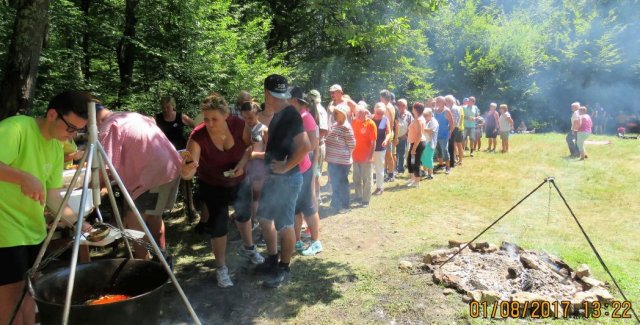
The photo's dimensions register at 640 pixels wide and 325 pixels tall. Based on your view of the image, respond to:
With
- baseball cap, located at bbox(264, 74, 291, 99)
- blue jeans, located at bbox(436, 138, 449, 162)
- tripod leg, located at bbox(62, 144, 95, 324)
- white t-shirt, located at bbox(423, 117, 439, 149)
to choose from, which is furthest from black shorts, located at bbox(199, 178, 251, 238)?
blue jeans, located at bbox(436, 138, 449, 162)

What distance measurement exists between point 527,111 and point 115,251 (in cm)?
2658

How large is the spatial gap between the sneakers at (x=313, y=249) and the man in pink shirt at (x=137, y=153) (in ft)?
6.06

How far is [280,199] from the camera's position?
13.8ft

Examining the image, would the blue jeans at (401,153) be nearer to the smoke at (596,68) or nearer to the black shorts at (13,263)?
the black shorts at (13,263)

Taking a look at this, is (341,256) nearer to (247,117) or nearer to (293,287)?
(293,287)

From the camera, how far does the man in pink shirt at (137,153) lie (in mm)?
3633

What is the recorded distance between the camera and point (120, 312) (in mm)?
2018

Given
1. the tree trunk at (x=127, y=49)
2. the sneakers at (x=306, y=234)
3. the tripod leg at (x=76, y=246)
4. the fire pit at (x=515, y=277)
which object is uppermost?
the tree trunk at (x=127, y=49)

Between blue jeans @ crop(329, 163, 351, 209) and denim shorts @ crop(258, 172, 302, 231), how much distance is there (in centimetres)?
273

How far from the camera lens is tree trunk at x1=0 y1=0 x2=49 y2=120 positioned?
395cm

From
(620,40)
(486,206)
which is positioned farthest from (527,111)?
(486,206)

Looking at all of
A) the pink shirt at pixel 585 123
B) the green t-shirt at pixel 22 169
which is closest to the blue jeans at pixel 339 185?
the green t-shirt at pixel 22 169

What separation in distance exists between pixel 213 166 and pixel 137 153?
0.66m

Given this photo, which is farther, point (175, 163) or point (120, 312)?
point (175, 163)
